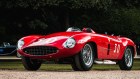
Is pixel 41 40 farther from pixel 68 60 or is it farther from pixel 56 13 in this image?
pixel 56 13

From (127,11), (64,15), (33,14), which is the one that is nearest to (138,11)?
(127,11)

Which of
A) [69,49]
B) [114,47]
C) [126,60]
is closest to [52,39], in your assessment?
[69,49]

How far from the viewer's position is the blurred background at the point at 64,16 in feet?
108

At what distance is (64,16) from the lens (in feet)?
116

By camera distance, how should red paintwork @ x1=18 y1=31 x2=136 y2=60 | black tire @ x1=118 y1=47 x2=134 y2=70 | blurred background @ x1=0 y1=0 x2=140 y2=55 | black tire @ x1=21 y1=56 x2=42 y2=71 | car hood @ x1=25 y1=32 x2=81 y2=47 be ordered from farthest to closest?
blurred background @ x1=0 y1=0 x2=140 y2=55 → black tire @ x1=118 y1=47 x2=134 y2=70 → black tire @ x1=21 y1=56 x2=42 y2=71 → car hood @ x1=25 y1=32 x2=81 y2=47 → red paintwork @ x1=18 y1=31 x2=136 y2=60

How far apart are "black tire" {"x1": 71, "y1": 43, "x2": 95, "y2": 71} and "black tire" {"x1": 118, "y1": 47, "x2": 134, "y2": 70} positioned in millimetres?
1810

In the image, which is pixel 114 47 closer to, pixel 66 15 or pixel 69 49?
pixel 69 49

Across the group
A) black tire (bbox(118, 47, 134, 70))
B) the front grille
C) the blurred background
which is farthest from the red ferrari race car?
the blurred background

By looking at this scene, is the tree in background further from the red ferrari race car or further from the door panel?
the red ferrari race car

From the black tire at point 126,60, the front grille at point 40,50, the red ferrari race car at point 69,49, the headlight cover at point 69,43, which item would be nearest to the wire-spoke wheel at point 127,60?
the black tire at point 126,60

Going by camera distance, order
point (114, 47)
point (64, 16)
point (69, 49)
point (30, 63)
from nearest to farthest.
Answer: point (69, 49) → point (30, 63) → point (114, 47) → point (64, 16)

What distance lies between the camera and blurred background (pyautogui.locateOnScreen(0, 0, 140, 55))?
33.1 metres

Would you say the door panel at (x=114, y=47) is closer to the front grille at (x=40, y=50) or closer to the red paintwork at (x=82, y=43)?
the red paintwork at (x=82, y=43)

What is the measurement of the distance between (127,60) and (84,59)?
95.1 inches
